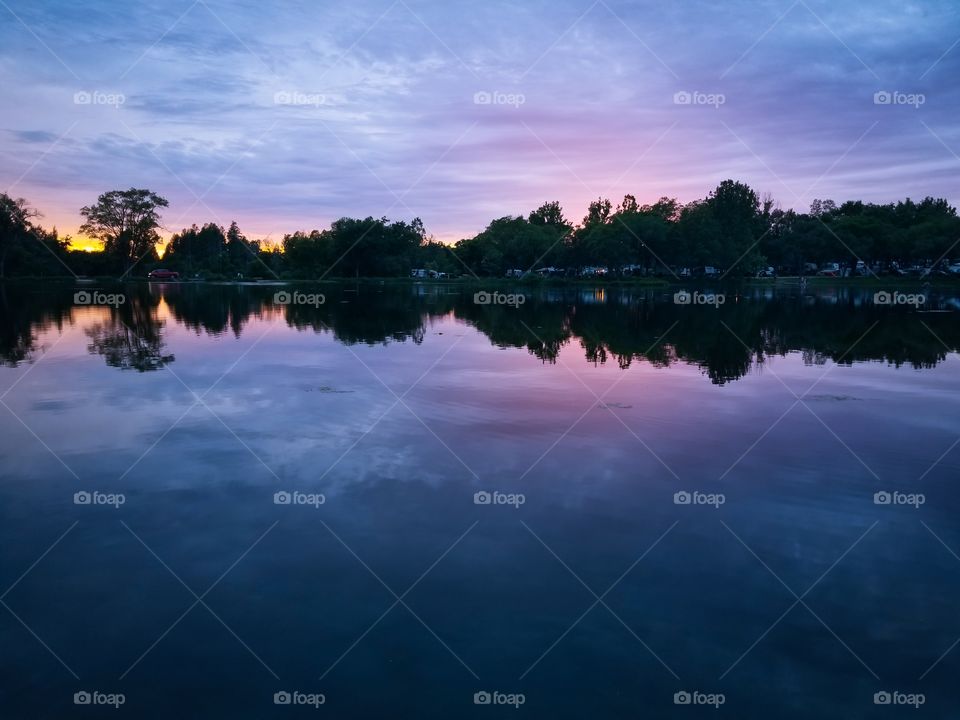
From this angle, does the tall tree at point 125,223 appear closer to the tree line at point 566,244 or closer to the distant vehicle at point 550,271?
the tree line at point 566,244

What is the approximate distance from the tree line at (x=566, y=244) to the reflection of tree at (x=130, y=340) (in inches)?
A: 2925

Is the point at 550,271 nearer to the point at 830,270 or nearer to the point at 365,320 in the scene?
the point at 830,270

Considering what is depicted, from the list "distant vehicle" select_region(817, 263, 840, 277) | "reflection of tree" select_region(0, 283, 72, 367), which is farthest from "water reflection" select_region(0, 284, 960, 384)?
"distant vehicle" select_region(817, 263, 840, 277)

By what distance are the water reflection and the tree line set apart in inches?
2480

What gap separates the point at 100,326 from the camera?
35.9 m

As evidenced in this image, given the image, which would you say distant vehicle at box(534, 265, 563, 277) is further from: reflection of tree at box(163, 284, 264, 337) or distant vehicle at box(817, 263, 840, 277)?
reflection of tree at box(163, 284, 264, 337)

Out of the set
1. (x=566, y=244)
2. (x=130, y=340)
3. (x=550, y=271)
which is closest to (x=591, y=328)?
(x=130, y=340)

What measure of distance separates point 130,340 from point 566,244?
95889 mm

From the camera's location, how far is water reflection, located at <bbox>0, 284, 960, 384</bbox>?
25672 mm

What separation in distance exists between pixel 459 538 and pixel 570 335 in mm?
24136

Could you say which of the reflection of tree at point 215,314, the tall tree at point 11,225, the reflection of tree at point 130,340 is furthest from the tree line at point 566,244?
the reflection of tree at point 130,340

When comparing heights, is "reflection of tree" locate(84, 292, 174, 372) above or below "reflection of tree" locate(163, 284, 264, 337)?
below

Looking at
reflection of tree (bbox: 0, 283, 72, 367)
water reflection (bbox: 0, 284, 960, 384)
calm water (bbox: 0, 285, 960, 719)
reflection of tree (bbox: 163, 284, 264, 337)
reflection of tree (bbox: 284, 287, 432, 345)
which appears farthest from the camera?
reflection of tree (bbox: 163, 284, 264, 337)

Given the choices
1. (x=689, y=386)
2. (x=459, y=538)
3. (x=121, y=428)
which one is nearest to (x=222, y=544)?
(x=459, y=538)
